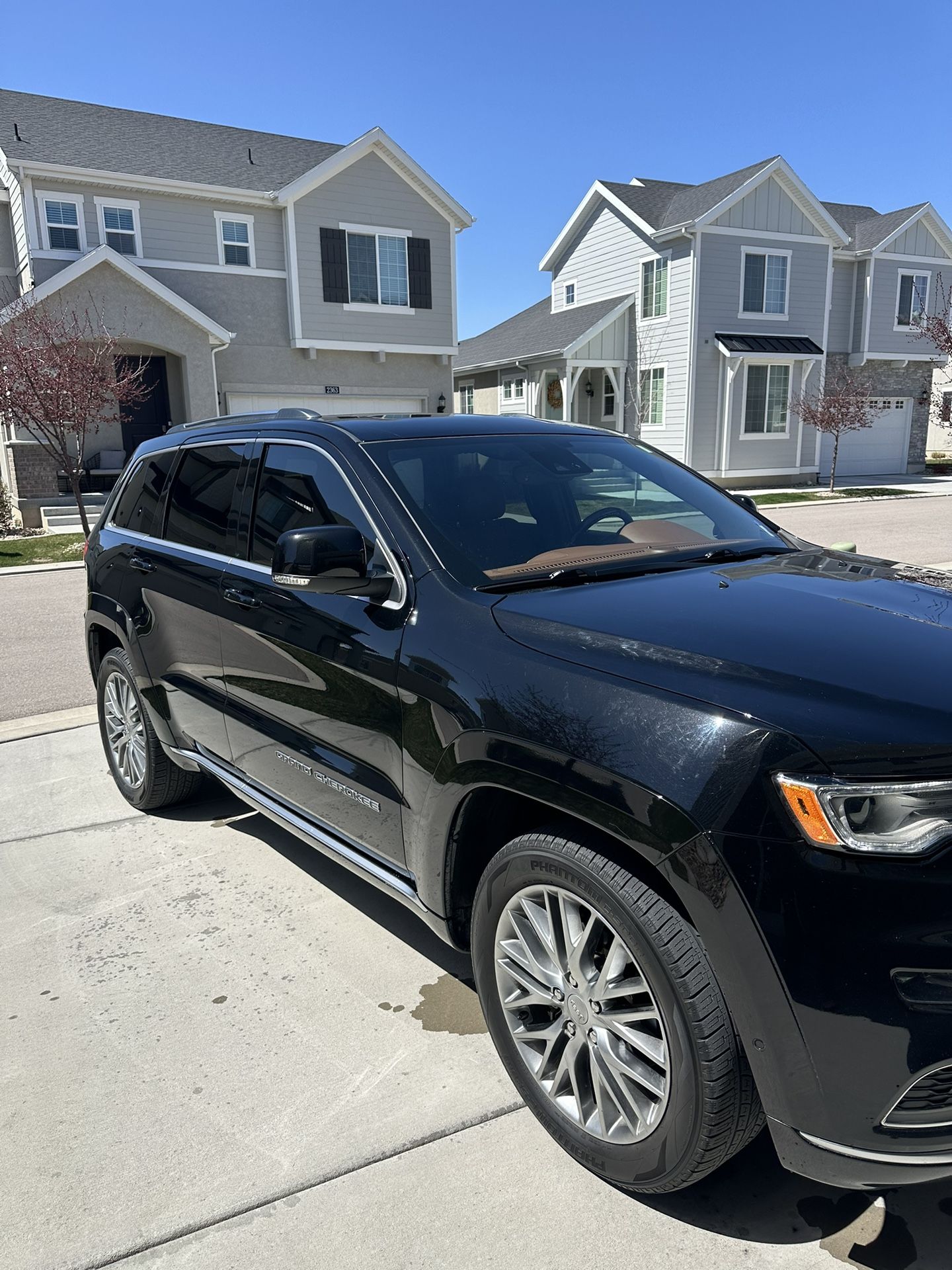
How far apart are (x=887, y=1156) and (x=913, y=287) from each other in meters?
33.4

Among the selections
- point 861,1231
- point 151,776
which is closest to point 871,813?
point 861,1231

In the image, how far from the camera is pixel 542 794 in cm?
225

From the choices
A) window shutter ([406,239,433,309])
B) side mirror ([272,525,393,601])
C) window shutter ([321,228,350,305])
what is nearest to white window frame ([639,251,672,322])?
window shutter ([406,239,433,309])

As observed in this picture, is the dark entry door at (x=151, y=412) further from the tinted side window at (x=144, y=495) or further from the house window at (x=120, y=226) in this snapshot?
the tinted side window at (x=144, y=495)

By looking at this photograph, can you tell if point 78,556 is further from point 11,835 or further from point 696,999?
point 696,999

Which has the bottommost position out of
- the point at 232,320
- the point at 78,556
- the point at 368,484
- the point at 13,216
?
the point at 78,556

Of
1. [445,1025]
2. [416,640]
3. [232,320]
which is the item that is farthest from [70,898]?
[232,320]

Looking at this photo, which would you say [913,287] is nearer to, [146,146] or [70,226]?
[146,146]

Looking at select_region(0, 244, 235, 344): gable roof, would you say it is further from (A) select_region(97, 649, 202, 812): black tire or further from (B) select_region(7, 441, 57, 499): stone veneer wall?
(A) select_region(97, 649, 202, 812): black tire

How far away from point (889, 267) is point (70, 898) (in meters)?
32.0

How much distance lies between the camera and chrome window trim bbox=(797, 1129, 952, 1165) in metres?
1.83

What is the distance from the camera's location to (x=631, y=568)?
3000mm

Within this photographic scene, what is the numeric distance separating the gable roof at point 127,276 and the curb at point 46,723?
577 inches

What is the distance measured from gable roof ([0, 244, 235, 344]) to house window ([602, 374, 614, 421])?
1310cm
